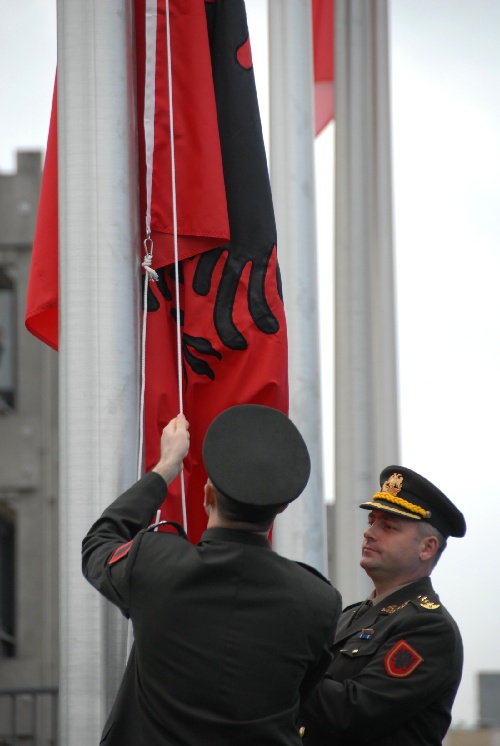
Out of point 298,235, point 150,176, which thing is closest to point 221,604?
point 150,176

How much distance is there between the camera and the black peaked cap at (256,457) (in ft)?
7.93

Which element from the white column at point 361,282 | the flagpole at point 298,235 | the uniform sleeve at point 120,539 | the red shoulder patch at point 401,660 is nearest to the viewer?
the uniform sleeve at point 120,539

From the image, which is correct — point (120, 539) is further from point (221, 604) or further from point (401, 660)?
point (401, 660)

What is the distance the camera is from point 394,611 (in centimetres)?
307

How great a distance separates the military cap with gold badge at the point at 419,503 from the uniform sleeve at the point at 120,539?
85 centimetres

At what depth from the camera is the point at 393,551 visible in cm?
317

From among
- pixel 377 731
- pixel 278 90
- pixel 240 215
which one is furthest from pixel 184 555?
pixel 278 90

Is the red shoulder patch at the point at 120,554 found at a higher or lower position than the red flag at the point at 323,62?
lower

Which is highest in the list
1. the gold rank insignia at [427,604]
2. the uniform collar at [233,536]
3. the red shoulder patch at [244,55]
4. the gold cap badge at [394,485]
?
the red shoulder patch at [244,55]

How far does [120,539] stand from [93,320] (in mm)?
602

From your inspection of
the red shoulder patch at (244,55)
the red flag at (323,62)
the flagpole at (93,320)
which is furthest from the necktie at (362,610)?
the red flag at (323,62)

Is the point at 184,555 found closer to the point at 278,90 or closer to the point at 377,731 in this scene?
the point at 377,731

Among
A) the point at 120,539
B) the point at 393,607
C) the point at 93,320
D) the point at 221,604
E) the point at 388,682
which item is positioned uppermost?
the point at 93,320

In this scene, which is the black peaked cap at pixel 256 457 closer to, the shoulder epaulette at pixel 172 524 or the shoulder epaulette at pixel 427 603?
the shoulder epaulette at pixel 172 524
